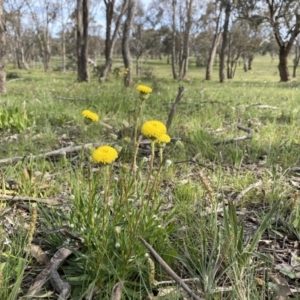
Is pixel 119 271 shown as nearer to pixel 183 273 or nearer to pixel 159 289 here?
pixel 159 289

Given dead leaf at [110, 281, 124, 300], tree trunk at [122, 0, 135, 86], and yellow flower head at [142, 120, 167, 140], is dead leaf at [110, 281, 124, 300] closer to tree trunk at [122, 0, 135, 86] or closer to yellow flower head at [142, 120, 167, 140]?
yellow flower head at [142, 120, 167, 140]

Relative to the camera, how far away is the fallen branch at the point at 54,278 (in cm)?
105

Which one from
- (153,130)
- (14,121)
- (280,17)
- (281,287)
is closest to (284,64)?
(280,17)

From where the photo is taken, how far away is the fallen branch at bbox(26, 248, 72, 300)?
1.05 m

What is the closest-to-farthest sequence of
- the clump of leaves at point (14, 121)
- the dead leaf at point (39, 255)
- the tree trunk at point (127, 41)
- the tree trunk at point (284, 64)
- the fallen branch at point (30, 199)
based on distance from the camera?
the dead leaf at point (39, 255), the fallen branch at point (30, 199), the clump of leaves at point (14, 121), the tree trunk at point (127, 41), the tree trunk at point (284, 64)

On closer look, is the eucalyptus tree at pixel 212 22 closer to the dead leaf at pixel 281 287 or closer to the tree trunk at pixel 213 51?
the tree trunk at pixel 213 51

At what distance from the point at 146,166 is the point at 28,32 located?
47836mm

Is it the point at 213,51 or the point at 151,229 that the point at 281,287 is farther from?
the point at 213,51

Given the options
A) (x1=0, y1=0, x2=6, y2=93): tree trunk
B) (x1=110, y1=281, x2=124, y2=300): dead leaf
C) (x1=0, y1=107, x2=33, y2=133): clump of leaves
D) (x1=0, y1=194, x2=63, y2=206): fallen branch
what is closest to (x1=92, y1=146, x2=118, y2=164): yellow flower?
(x1=110, y1=281, x2=124, y2=300): dead leaf

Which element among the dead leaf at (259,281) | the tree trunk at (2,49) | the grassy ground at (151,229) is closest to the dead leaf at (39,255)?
the grassy ground at (151,229)

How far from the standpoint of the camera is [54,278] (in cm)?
112

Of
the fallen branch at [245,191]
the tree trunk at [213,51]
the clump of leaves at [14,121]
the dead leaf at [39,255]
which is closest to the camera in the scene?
the dead leaf at [39,255]

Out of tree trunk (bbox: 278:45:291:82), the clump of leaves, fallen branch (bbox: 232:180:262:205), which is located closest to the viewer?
fallen branch (bbox: 232:180:262:205)

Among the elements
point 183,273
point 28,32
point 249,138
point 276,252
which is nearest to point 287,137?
point 249,138
